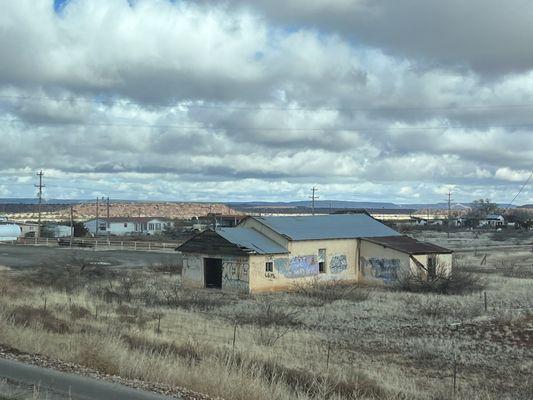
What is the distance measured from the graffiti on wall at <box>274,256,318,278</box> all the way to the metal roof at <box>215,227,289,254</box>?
0.70m

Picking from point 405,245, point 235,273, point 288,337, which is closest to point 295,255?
point 235,273

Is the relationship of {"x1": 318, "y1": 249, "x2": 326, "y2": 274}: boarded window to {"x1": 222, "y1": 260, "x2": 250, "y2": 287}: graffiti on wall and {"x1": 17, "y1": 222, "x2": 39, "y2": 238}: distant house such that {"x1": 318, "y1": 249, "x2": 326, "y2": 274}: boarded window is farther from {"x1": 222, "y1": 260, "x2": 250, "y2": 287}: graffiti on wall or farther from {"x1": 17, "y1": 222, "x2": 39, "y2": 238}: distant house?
{"x1": 17, "y1": 222, "x2": 39, "y2": 238}: distant house

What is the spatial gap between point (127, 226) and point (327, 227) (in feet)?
289

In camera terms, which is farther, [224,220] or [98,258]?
[224,220]

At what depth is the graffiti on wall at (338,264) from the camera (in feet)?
127

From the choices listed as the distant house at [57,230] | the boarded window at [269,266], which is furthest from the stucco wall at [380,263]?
the distant house at [57,230]

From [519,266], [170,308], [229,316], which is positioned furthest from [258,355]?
[519,266]

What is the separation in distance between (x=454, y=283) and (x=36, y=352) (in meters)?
26.8

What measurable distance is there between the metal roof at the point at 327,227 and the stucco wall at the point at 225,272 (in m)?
3.52

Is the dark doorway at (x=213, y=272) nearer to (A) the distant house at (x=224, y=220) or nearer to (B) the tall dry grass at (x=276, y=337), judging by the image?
(B) the tall dry grass at (x=276, y=337)

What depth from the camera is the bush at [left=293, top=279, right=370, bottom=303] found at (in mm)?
30953

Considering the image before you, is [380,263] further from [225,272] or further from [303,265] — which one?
[225,272]

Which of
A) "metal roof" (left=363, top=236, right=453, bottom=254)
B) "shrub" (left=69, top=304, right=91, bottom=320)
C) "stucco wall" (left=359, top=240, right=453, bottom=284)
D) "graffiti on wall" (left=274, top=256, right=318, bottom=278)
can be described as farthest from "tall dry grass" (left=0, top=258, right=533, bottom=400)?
"metal roof" (left=363, top=236, right=453, bottom=254)

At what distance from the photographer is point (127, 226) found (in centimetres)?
12281
